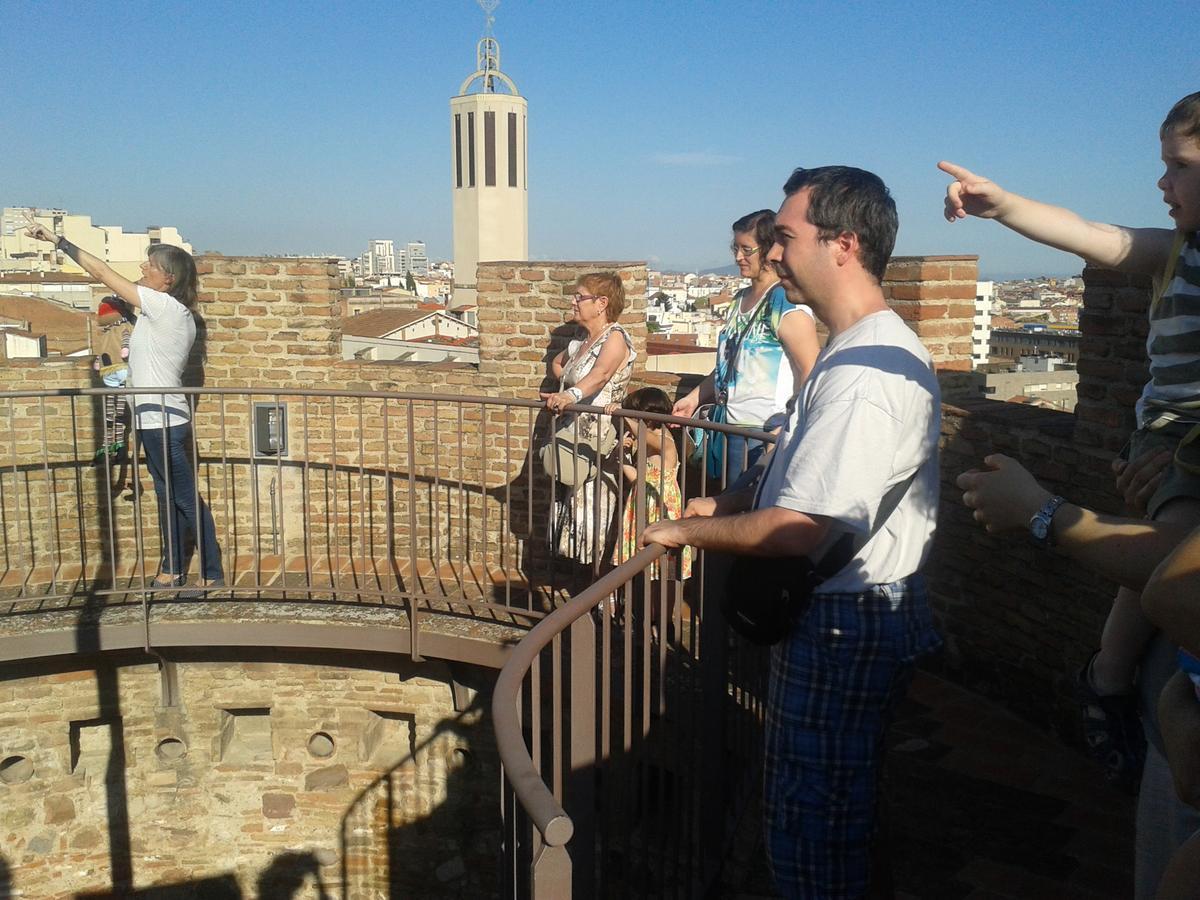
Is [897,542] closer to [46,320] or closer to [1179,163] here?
[1179,163]

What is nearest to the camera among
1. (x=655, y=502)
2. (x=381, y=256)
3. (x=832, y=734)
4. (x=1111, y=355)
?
(x=832, y=734)

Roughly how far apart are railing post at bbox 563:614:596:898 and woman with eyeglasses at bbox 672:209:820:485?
1.99m

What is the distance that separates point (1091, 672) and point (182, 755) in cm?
580

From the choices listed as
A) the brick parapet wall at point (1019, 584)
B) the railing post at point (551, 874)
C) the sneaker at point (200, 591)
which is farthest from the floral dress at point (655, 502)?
the railing post at point (551, 874)

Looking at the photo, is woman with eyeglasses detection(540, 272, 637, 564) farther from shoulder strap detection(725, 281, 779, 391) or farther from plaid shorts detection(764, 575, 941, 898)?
plaid shorts detection(764, 575, 941, 898)

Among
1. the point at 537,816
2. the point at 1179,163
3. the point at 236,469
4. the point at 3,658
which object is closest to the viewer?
the point at 537,816

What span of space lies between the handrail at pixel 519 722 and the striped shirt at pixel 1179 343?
3.84 ft

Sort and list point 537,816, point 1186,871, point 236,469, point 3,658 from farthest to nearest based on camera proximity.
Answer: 1. point 236,469
2. point 3,658
3. point 537,816
4. point 1186,871

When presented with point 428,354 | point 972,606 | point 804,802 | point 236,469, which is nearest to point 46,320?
point 428,354

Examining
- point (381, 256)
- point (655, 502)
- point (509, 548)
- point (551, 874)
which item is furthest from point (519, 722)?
point (381, 256)

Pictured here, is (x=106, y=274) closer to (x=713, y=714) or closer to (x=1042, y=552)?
(x=713, y=714)

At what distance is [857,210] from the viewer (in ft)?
7.52

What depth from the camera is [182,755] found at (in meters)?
6.71

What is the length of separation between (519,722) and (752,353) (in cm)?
276
